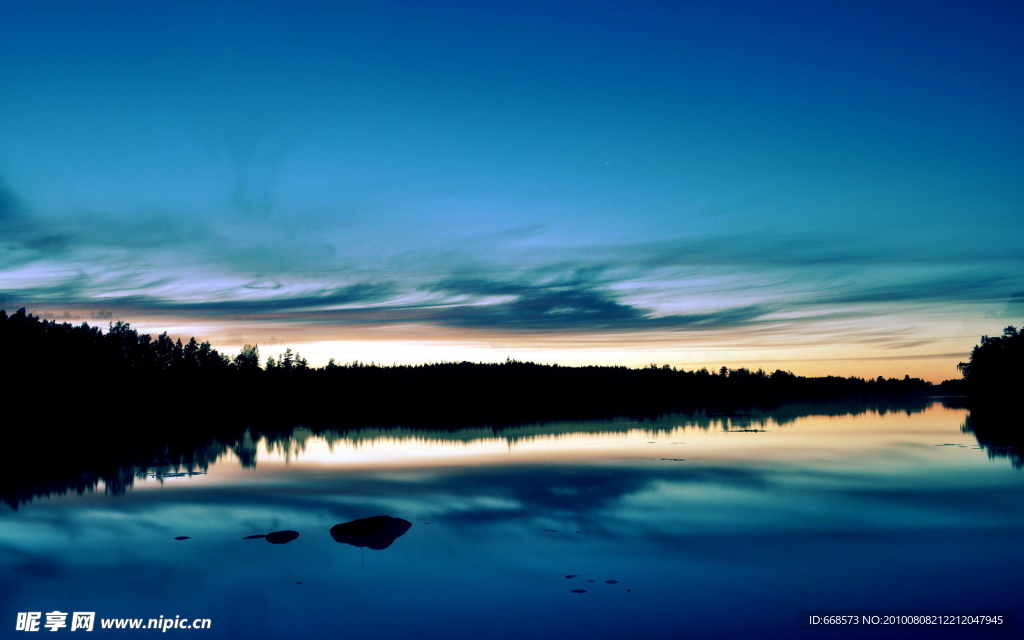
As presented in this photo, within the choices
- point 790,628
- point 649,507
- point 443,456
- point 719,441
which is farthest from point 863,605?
point 719,441

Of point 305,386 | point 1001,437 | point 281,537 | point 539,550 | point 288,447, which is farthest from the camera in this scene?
point 305,386

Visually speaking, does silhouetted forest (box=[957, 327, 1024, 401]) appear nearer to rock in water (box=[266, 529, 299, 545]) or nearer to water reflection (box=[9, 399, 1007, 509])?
water reflection (box=[9, 399, 1007, 509])

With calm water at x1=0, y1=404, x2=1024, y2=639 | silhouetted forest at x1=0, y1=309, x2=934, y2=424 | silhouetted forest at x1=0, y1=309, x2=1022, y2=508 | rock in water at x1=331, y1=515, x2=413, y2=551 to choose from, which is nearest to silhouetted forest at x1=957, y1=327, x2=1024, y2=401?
silhouetted forest at x1=0, y1=309, x2=1022, y2=508

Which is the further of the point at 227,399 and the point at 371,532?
the point at 227,399

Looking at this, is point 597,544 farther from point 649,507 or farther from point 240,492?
point 240,492

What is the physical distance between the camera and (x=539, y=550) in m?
18.4

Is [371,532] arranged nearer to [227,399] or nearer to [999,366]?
[227,399]

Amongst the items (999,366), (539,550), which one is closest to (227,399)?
(539,550)

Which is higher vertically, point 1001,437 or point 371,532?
point 371,532

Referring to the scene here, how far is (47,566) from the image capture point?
704 inches

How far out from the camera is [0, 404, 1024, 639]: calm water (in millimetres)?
13930

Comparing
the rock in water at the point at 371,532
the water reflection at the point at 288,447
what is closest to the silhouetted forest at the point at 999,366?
the water reflection at the point at 288,447

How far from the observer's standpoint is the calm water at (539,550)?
→ 13.9 metres

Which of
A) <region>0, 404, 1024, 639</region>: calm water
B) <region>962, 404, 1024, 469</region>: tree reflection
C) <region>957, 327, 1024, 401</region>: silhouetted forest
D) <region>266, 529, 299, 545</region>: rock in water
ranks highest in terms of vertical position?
<region>957, 327, 1024, 401</region>: silhouetted forest
